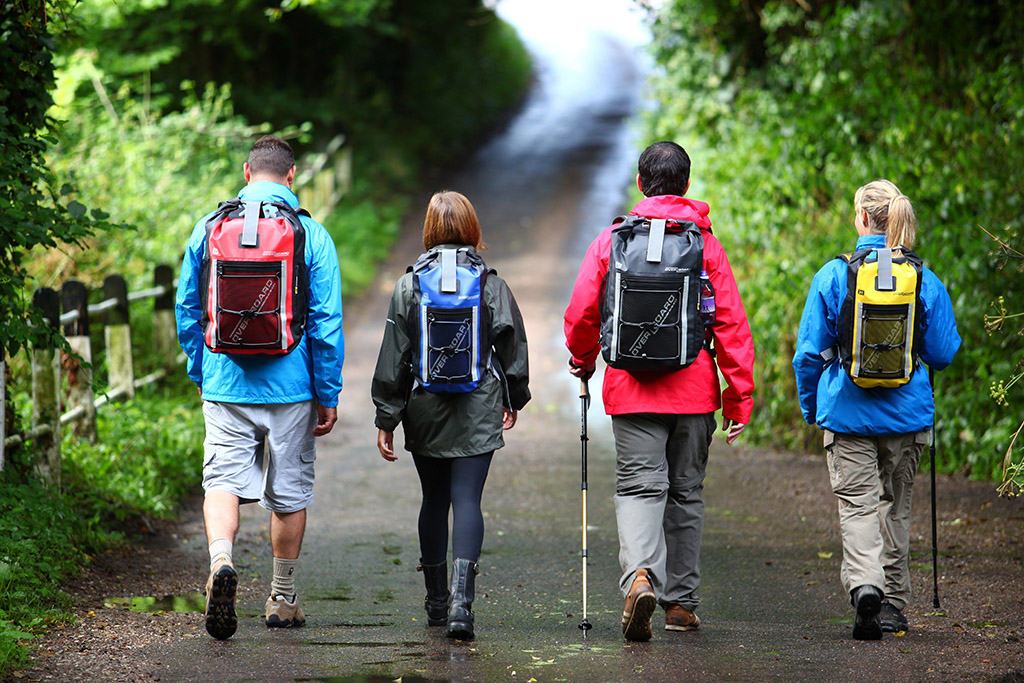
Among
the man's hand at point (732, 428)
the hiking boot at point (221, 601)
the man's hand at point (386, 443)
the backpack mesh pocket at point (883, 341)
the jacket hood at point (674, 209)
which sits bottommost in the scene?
the hiking boot at point (221, 601)

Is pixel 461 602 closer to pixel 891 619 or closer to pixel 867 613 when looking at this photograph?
pixel 867 613

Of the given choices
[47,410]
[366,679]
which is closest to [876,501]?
[366,679]

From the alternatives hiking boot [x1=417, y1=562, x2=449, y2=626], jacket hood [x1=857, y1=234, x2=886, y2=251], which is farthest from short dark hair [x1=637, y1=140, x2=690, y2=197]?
hiking boot [x1=417, y1=562, x2=449, y2=626]

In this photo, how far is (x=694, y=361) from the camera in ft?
16.6

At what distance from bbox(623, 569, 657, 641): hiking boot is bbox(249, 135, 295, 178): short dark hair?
7.98 ft

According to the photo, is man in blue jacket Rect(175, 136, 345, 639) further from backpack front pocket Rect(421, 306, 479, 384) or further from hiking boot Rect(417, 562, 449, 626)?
hiking boot Rect(417, 562, 449, 626)

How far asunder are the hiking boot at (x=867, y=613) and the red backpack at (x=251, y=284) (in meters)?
2.71

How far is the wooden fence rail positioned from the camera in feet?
22.0

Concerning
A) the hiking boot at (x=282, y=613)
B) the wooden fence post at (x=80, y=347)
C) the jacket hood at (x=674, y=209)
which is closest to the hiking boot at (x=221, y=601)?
the hiking boot at (x=282, y=613)

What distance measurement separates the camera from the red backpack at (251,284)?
16.3 ft

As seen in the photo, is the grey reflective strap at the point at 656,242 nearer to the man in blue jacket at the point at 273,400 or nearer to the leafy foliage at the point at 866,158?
the man in blue jacket at the point at 273,400

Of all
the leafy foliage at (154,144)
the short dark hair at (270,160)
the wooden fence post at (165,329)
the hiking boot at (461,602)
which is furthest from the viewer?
the wooden fence post at (165,329)

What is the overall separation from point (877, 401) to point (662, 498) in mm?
1071

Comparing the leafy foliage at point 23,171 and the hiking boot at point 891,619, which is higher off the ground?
the leafy foliage at point 23,171
